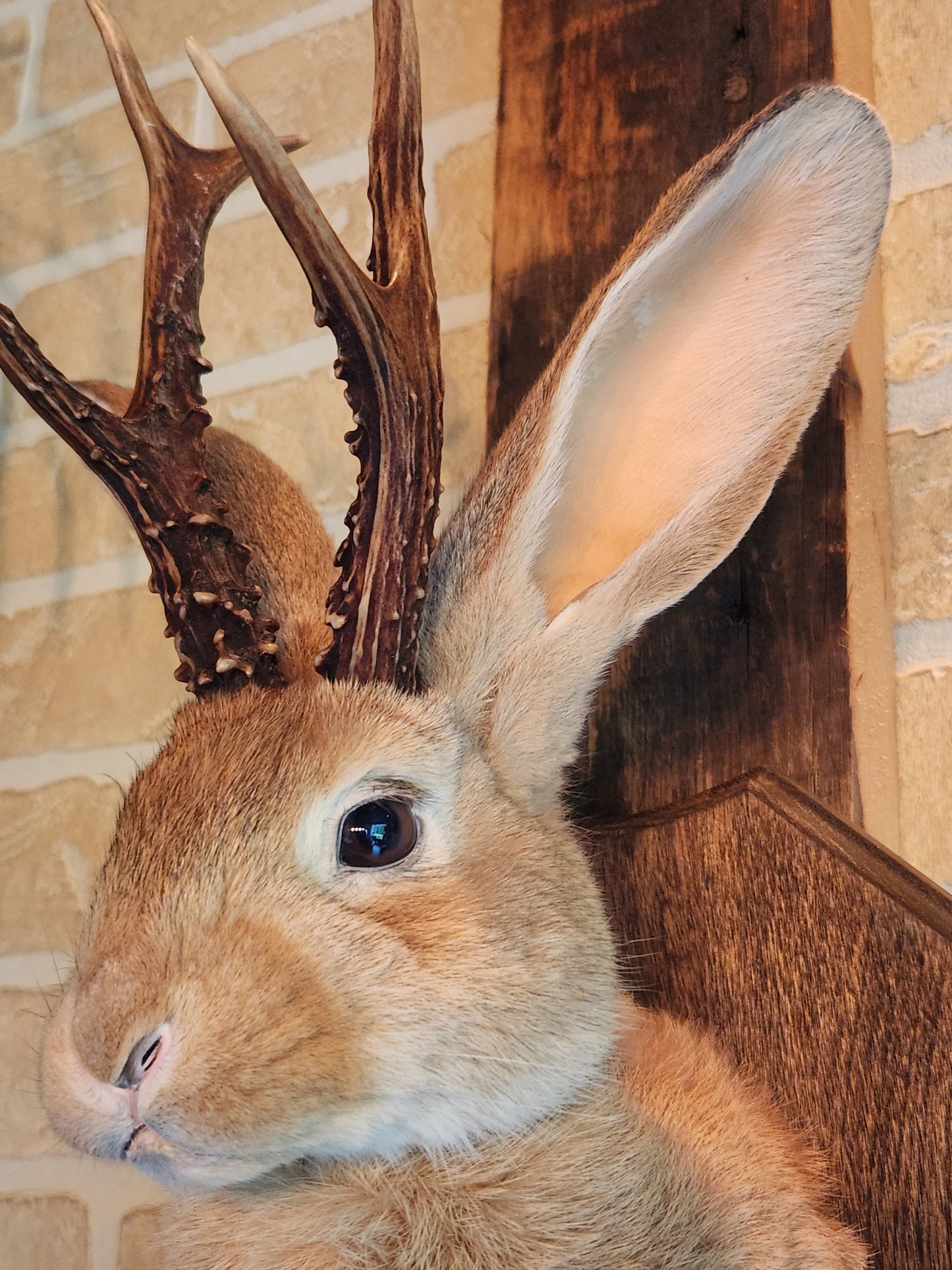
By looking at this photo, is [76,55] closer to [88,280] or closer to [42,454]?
[88,280]

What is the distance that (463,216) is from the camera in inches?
44.3

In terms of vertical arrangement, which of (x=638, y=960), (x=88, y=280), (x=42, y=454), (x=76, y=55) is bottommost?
(x=638, y=960)

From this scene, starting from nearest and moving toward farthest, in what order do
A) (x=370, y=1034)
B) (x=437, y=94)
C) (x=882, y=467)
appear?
(x=370, y=1034) < (x=882, y=467) < (x=437, y=94)

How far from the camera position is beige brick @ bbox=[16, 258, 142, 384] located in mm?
1341

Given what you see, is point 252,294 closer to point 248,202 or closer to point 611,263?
point 248,202

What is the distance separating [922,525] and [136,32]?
115cm

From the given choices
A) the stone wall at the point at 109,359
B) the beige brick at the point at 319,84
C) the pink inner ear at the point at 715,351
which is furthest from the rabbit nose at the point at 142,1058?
the beige brick at the point at 319,84

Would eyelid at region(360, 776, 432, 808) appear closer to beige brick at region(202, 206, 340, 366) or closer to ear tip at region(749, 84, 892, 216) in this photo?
ear tip at region(749, 84, 892, 216)

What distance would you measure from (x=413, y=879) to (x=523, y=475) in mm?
267

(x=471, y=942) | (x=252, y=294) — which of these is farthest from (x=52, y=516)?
(x=471, y=942)

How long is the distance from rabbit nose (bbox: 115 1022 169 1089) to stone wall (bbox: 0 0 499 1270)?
0.53 metres

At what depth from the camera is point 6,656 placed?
A: 4.52 ft

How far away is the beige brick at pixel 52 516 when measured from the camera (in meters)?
1.33

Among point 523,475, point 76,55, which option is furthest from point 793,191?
point 76,55
